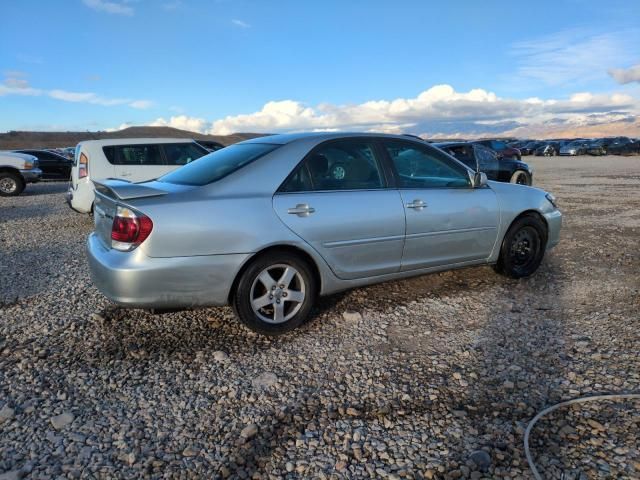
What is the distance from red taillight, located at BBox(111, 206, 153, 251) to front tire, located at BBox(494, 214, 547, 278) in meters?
3.57

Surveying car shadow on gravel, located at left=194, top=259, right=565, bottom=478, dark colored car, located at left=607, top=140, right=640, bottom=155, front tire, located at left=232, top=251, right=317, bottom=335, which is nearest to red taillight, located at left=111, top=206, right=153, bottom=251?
front tire, located at left=232, top=251, right=317, bottom=335

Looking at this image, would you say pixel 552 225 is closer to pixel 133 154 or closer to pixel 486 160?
pixel 133 154

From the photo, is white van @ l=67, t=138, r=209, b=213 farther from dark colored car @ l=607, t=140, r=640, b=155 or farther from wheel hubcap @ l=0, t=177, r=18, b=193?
dark colored car @ l=607, t=140, r=640, b=155

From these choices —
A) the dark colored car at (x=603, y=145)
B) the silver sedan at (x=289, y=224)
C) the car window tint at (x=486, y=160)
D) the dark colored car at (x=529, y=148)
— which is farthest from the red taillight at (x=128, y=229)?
the dark colored car at (x=529, y=148)

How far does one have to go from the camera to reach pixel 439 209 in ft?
14.6

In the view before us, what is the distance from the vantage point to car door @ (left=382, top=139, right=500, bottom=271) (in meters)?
4.35

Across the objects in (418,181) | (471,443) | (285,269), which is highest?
(418,181)

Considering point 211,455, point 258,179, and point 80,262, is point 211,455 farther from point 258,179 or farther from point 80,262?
point 80,262

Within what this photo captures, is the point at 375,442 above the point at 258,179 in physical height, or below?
below

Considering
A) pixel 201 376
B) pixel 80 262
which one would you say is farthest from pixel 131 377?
pixel 80 262

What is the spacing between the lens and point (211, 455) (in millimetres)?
2432

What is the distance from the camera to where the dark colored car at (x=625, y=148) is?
46031mm

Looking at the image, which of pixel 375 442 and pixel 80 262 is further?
pixel 80 262

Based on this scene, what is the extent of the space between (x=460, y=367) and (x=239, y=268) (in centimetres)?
171
